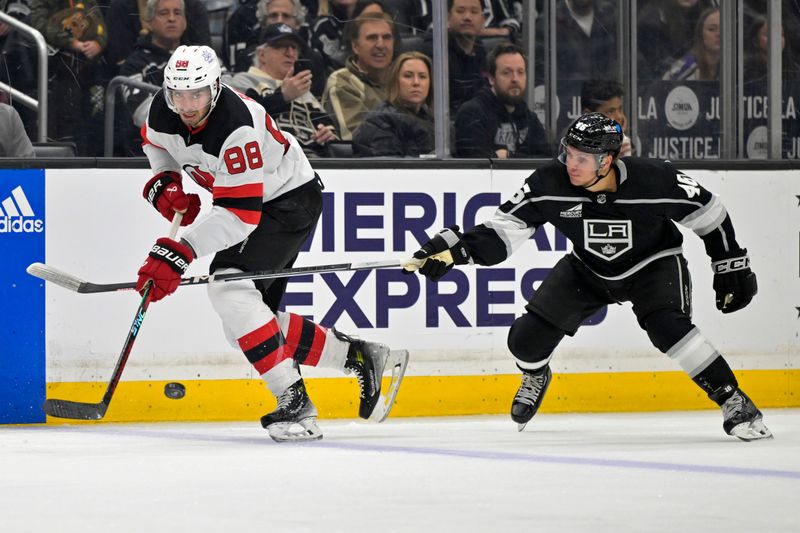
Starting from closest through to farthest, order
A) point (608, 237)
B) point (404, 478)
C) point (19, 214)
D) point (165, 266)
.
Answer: point (404, 478), point (165, 266), point (608, 237), point (19, 214)

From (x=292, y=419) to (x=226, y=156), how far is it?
0.82 metres

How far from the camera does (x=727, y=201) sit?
499 centimetres

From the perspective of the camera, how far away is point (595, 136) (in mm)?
3971

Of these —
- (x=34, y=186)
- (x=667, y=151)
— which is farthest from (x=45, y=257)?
(x=667, y=151)

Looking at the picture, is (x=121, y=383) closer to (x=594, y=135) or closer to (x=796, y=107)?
(x=594, y=135)

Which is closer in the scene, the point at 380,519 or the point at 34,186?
the point at 380,519

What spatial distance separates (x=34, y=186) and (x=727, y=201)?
245 centimetres

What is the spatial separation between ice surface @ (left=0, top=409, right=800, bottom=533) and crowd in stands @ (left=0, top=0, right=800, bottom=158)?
3.48ft

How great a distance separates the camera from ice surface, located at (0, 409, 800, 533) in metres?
2.69

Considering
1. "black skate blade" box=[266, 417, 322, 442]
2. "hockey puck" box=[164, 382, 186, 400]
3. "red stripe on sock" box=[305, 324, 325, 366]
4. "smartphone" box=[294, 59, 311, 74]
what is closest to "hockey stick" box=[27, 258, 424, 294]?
"red stripe on sock" box=[305, 324, 325, 366]

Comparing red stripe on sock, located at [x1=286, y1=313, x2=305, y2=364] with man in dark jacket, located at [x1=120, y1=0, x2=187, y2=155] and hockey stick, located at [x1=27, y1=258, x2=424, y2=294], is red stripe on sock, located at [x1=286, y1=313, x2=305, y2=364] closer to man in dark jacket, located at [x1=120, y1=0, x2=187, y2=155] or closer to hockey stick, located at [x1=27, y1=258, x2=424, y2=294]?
hockey stick, located at [x1=27, y1=258, x2=424, y2=294]

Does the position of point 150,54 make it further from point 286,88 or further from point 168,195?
point 168,195

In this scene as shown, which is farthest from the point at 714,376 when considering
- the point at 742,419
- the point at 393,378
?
the point at 393,378

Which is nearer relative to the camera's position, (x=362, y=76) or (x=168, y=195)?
(x=168, y=195)
